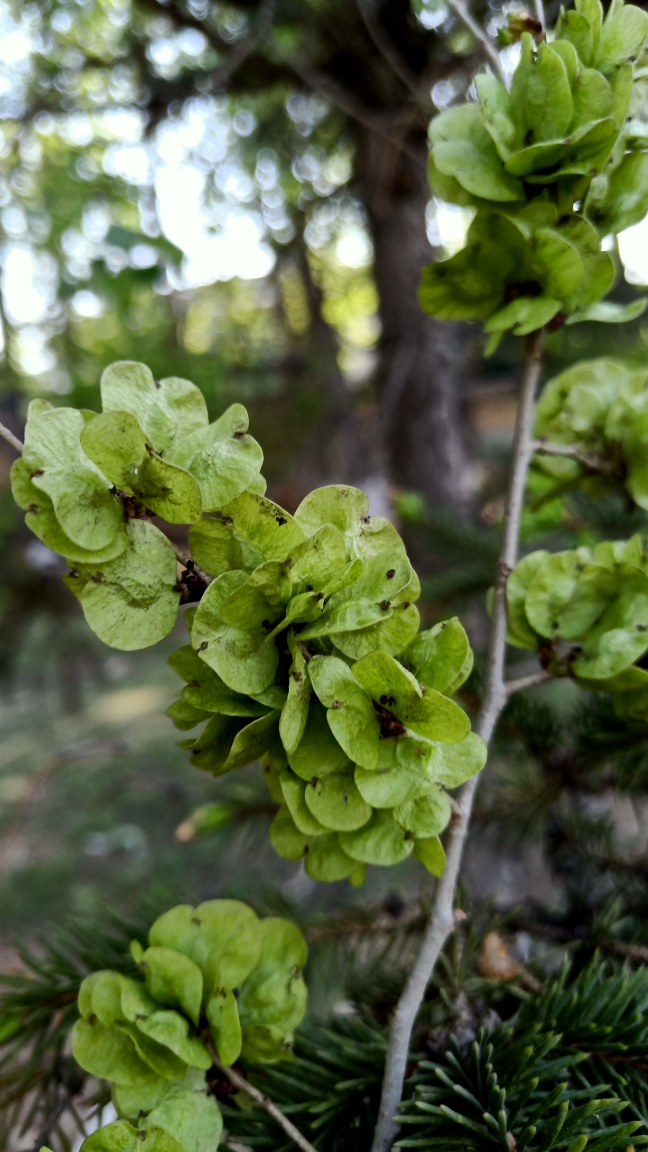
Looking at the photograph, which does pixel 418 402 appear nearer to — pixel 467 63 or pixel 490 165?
pixel 467 63

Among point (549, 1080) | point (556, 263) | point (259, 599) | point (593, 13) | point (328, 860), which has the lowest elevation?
point (549, 1080)

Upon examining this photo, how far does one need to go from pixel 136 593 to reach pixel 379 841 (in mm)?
124

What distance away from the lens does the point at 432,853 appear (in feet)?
0.86

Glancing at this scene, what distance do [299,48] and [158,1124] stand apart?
1.39m

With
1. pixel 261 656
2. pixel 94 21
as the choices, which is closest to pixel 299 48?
pixel 94 21

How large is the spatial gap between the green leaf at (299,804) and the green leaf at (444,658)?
2.3 inches

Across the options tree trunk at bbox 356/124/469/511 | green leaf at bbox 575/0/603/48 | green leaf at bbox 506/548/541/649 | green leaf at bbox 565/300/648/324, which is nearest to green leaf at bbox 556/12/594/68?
green leaf at bbox 575/0/603/48

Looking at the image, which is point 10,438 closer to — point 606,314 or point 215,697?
point 215,697

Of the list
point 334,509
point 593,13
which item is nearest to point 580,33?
point 593,13

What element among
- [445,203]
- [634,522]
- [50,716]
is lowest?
[50,716]

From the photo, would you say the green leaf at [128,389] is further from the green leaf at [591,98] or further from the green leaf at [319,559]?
the green leaf at [591,98]

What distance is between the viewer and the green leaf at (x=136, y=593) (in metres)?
0.24

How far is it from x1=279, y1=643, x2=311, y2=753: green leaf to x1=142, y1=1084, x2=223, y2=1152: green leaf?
132 millimetres

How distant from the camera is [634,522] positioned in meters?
0.72
